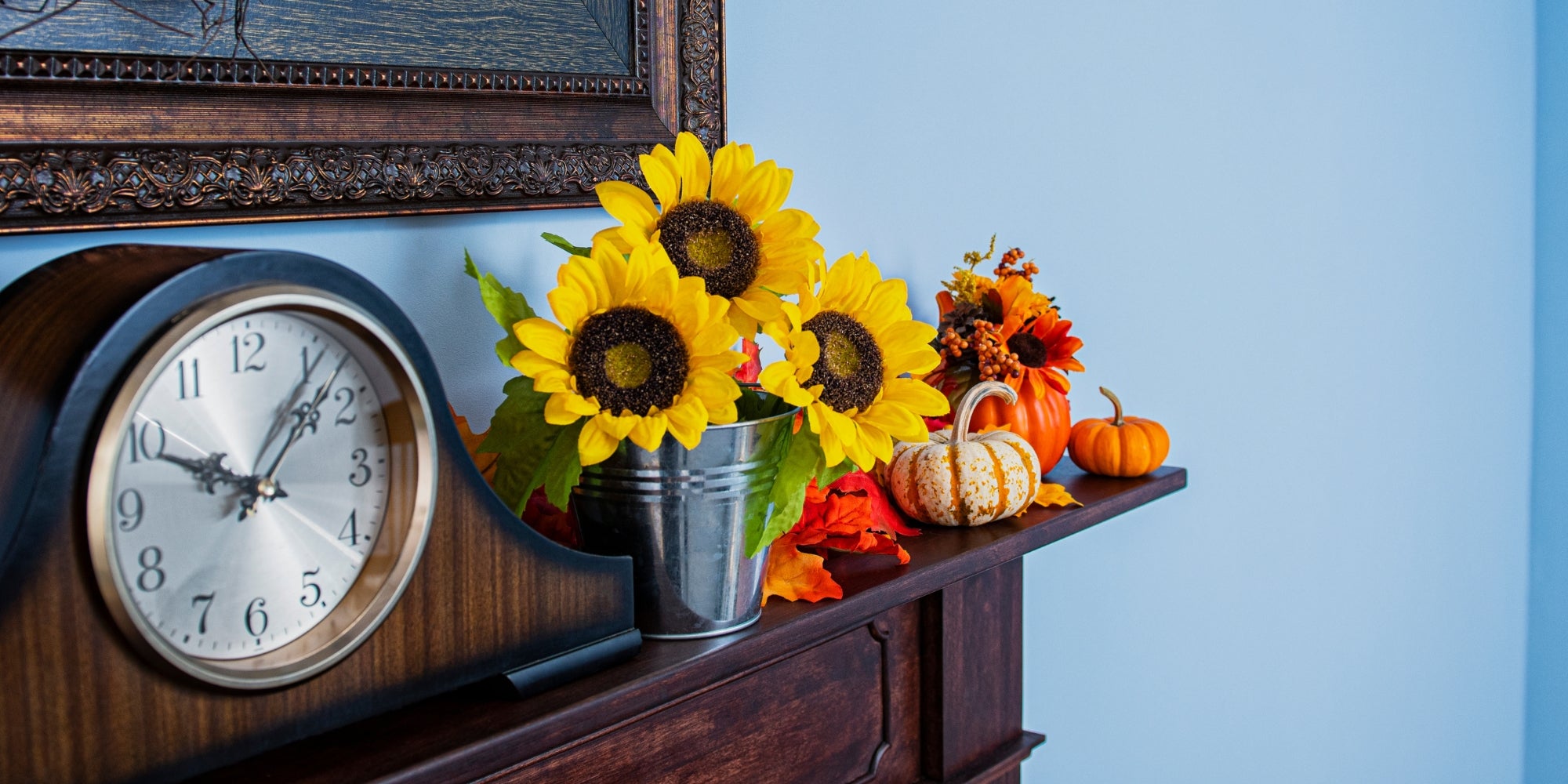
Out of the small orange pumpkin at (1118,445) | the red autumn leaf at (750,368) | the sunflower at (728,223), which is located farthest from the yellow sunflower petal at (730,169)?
the small orange pumpkin at (1118,445)

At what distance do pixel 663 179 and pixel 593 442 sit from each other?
0.53 feet

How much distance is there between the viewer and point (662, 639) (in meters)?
0.64

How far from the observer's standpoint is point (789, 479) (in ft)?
2.12

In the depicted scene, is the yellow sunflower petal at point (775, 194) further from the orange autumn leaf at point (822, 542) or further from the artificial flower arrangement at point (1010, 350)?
the artificial flower arrangement at point (1010, 350)

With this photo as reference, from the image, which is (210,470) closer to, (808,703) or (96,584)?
(96,584)

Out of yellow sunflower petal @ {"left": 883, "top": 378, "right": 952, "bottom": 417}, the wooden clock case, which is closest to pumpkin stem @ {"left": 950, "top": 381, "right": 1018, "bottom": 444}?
yellow sunflower petal @ {"left": 883, "top": 378, "right": 952, "bottom": 417}

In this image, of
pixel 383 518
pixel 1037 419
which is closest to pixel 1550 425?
pixel 1037 419

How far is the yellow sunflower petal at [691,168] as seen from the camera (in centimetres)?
65

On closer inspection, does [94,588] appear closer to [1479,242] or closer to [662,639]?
[662,639]

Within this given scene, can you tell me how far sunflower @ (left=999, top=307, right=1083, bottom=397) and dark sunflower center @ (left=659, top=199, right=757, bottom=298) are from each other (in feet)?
1.27

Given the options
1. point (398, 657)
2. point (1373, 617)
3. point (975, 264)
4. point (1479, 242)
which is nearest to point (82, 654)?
point (398, 657)

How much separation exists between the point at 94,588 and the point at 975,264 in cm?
81

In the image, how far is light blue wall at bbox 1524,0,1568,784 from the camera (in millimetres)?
2225

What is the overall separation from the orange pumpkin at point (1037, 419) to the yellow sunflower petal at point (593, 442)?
1.60 ft
